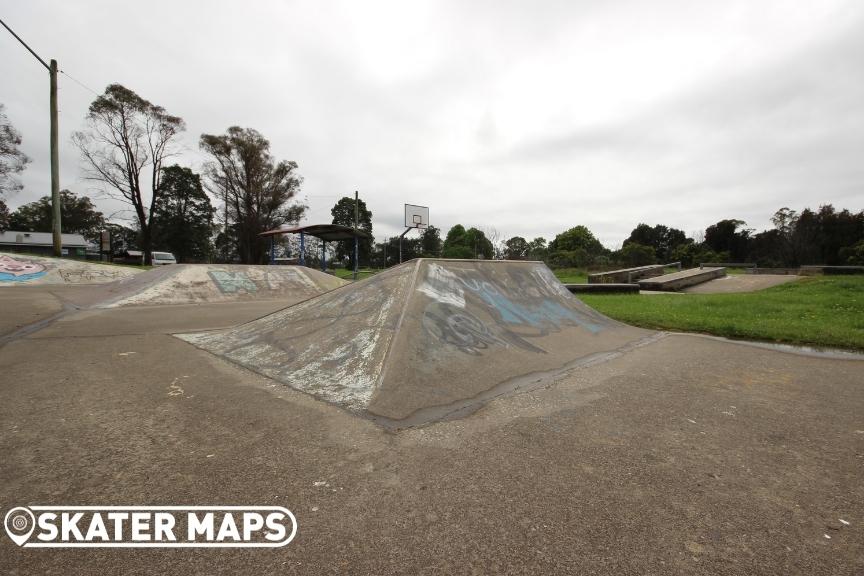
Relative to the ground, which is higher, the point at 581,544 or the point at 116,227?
the point at 116,227

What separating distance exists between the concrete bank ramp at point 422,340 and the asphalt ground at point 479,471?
1.01 ft

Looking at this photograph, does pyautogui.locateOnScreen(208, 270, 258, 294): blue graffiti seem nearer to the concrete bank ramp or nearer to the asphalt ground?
→ the concrete bank ramp

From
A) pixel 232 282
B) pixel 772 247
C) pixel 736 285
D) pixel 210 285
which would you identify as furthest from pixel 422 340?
pixel 772 247

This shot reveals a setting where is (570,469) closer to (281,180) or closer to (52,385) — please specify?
(52,385)

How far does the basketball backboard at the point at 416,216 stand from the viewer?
110ft

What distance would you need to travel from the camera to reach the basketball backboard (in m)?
33.6

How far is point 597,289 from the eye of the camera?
15.5 m

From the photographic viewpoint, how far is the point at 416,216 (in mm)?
34656

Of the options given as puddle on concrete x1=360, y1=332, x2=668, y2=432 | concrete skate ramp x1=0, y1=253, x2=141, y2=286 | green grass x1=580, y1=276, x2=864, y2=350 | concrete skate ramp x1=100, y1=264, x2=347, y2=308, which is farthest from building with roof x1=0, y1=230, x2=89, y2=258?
green grass x1=580, y1=276, x2=864, y2=350

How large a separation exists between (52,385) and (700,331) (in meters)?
9.81

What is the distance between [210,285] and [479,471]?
14.4 m

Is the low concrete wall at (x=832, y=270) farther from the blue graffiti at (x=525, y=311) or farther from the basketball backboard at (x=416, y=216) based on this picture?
the basketball backboard at (x=416, y=216)

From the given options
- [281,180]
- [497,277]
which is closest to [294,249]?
[281,180]

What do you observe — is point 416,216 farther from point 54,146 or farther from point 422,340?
point 422,340
